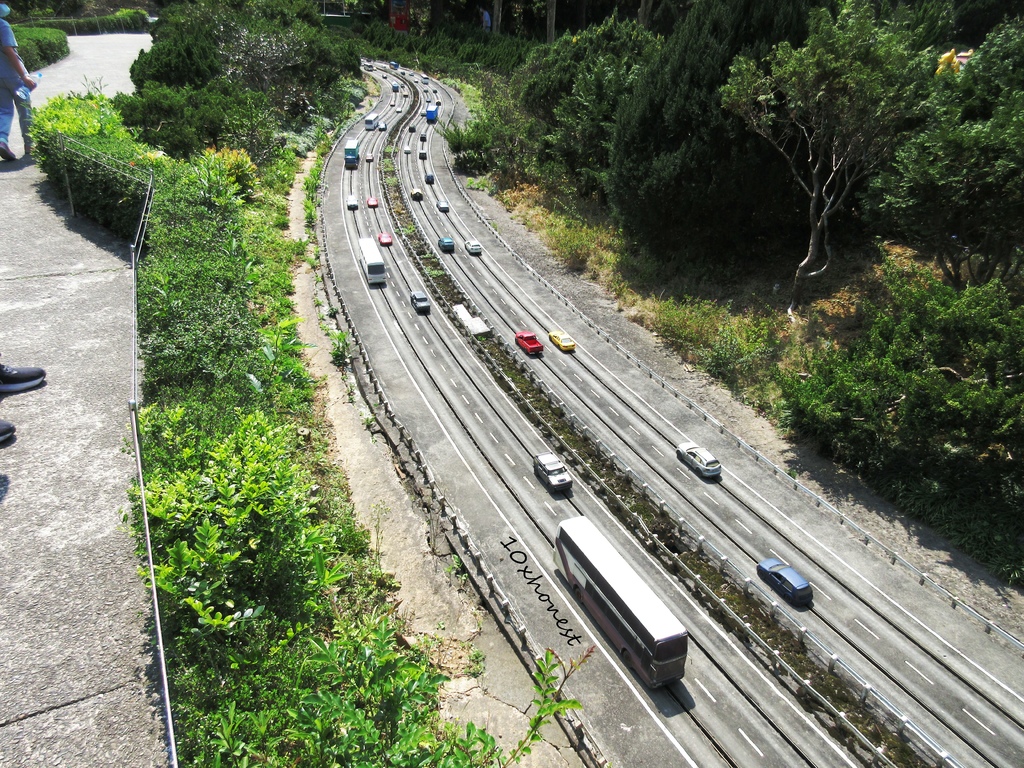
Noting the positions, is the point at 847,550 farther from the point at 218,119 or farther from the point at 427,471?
the point at 218,119

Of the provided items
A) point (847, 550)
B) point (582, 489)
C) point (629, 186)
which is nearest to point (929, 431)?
point (847, 550)

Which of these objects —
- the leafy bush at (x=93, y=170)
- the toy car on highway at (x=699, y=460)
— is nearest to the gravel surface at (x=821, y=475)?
the toy car on highway at (x=699, y=460)

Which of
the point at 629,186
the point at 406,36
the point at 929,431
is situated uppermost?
the point at 406,36

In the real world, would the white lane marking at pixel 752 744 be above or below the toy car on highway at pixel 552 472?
below

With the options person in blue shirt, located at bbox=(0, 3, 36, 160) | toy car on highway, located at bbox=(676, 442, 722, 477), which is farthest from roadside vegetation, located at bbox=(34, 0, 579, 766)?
toy car on highway, located at bbox=(676, 442, 722, 477)

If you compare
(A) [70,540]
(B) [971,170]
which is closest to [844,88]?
(B) [971,170]

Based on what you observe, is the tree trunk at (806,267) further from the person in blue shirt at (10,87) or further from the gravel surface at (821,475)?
the person in blue shirt at (10,87)

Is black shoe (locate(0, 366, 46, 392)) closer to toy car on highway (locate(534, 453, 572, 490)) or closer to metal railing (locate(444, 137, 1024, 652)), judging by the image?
toy car on highway (locate(534, 453, 572, 490))

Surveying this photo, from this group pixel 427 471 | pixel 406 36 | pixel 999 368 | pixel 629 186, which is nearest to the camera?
pixel 999 368
